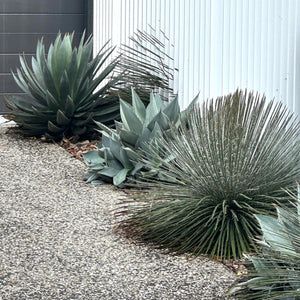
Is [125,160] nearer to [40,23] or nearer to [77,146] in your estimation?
[77,146]

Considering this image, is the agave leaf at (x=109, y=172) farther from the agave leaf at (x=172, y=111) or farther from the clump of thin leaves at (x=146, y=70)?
the clump of thin leaves at (x=146, y=70)

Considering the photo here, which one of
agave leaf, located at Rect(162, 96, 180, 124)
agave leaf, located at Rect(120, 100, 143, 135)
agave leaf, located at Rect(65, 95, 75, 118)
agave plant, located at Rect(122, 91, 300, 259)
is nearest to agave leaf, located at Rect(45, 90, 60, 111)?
agave leaf, located at Rect(65, 95, 75, 118)

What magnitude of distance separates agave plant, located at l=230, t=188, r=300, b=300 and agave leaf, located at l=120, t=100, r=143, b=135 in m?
2.49

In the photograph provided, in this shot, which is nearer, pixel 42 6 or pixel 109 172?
pixel 109 172

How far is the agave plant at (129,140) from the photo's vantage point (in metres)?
5.79

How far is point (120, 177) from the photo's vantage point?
5766mm

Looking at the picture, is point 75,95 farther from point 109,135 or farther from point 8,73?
point 8,73

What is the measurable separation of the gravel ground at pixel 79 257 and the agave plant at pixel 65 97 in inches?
63.2

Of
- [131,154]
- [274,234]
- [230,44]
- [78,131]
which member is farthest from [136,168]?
[274,234]

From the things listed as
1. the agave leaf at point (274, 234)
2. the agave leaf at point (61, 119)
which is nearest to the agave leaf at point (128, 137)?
the agave leaf at point (61, 119)

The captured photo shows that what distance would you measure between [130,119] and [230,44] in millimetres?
997

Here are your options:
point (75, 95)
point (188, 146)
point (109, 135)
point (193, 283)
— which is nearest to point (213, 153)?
point (188, 146)

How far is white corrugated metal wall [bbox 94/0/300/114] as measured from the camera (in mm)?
4896

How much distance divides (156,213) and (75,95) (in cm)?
326
